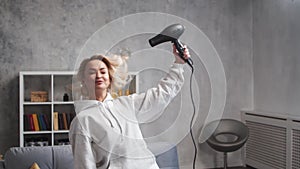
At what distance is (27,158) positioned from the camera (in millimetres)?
2561

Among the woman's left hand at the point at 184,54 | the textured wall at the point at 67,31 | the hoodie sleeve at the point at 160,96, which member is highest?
the textured wall at the point at 67,31

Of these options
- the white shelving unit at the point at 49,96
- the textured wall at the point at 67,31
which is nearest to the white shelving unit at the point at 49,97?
the white shelving unit at the point at 49,96

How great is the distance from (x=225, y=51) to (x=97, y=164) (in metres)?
3.70

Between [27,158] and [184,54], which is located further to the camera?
[27,158]

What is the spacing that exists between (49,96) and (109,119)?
2962 millimetres

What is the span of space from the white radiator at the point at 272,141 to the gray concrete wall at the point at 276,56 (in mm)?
165

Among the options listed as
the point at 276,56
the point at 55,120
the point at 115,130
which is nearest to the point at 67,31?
the point at 55,120

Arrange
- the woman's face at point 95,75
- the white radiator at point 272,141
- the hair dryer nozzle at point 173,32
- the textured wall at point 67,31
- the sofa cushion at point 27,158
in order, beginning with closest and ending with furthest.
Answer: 1. the hair dryer nozzle at point 173,32
2. the woman's face at point 95,75
3. the sofa cushion at point 27,158
4. the white radiator at point 272,141
5. the textured wall at point 67,31

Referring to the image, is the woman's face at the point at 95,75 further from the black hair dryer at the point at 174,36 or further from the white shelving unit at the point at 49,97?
the white shelving unit at the point at 49,97

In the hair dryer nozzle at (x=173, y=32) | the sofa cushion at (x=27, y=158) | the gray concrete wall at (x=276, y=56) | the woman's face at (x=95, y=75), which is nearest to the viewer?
the hair dryer nozzle at (x=173, y=32)

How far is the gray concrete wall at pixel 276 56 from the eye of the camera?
4.19 m

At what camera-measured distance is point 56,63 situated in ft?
14.6

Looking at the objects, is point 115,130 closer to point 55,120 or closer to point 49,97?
point 55,120

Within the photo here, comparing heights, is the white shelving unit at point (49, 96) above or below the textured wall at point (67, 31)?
below
